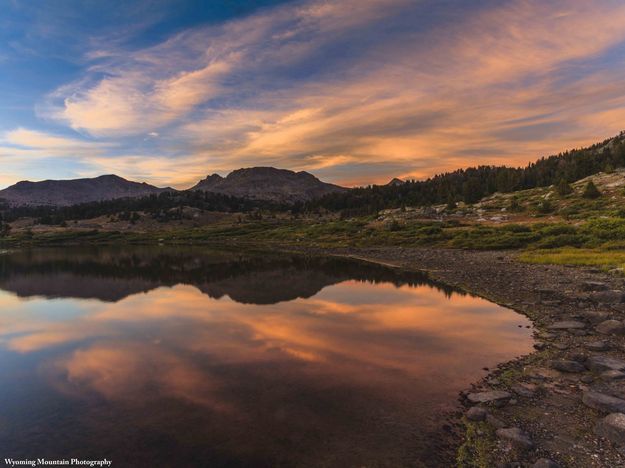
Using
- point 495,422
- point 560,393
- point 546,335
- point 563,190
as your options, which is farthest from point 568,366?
point 563,190

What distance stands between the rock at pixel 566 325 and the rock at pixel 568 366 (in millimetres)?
6094

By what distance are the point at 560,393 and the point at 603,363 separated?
324cm

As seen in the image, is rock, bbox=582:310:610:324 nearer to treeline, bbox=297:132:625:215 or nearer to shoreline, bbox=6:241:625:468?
shoreline, bbox=6:241:625:468

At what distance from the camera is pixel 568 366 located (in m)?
16.2

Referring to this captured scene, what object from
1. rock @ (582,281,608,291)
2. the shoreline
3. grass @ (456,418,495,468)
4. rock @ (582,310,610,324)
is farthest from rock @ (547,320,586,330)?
grass @ (456,418,495,468)

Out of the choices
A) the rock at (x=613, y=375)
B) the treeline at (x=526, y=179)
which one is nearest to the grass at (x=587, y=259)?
the rock at (x=613, y=375)

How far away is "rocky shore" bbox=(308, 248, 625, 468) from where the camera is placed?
1076 cm

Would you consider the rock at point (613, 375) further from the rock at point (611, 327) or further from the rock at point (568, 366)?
the rock at point (611, 327)

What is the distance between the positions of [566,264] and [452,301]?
18305 millimetres

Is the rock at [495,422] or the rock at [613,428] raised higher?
the rock at [613,428]

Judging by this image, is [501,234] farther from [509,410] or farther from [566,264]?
[509,410]

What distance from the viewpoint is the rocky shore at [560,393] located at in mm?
10758

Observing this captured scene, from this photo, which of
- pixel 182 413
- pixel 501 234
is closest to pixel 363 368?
pixel 182 413

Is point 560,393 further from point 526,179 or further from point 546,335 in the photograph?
point 526,179
